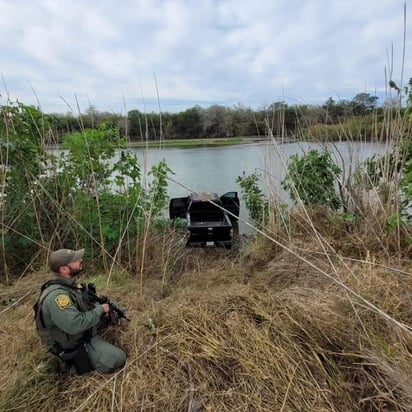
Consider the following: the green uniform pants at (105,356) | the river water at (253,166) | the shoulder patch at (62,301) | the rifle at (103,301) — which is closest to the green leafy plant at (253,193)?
the river water at (253,166)

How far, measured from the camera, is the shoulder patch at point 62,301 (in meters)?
1.67

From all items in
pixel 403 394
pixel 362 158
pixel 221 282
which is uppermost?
pixel 362 158

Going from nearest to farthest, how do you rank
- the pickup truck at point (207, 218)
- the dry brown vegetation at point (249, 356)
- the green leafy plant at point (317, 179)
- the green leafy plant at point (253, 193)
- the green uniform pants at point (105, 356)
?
the dry brown vegetation at point (249, 356), the green uniform pants at point (105, 356), the green leafy plant at point (317, 179), the pickup truck at point (207, 218), the green leafy plant at point (253, 193)

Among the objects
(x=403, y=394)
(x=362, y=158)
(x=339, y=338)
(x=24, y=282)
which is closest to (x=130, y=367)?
(x=339, y=338)

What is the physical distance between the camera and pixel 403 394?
144 cm

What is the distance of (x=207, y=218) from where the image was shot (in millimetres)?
6930

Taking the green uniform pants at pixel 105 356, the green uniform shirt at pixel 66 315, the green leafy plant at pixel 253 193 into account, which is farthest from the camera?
the green leafy plant at pixel 253 193

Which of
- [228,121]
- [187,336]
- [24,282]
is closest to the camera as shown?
[187,336]

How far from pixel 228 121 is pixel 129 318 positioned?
787 centimetres

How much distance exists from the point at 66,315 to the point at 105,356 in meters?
0.35

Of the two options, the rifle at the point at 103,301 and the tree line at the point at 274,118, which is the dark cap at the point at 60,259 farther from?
the tree line at the point at 274,118

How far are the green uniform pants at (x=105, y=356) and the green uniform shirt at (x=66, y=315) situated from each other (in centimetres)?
11

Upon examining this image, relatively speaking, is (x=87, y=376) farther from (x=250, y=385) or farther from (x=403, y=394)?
(x=403, y=394)

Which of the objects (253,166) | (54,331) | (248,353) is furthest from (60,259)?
(253,166)
